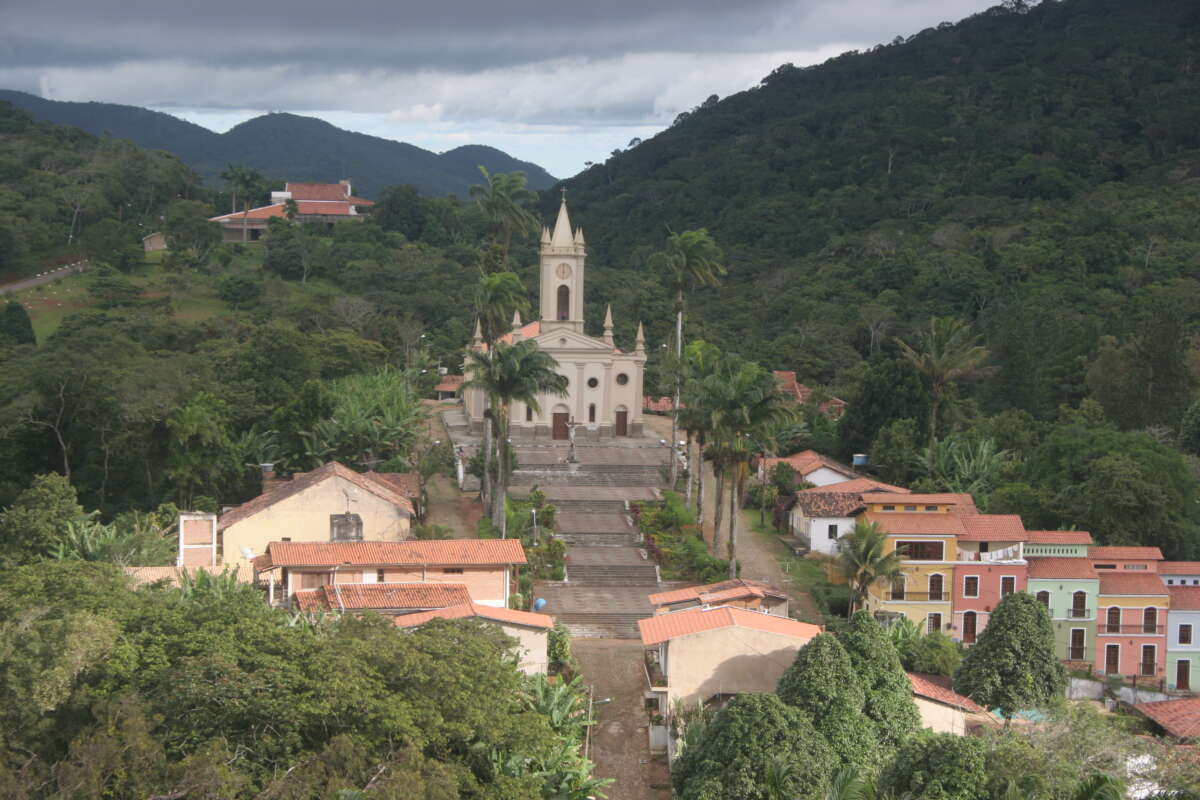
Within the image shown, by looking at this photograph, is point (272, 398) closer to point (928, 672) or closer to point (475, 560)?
point (475, 560)

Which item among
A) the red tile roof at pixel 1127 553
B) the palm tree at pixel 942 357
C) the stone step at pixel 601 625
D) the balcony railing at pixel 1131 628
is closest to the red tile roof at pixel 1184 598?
the balcony railing at pixel 1131 628

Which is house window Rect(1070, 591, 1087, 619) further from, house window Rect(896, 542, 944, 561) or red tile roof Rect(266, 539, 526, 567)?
red tile roof Rect(266, 539, 526, 567)

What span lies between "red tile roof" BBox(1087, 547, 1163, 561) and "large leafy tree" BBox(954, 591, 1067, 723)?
24.2 ft

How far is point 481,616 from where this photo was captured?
29312 mm

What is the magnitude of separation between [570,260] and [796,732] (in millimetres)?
32341

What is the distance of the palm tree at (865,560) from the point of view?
3391 cm

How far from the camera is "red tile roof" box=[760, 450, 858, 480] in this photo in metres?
47.0

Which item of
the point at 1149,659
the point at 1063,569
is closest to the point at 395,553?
the point at 1063,569

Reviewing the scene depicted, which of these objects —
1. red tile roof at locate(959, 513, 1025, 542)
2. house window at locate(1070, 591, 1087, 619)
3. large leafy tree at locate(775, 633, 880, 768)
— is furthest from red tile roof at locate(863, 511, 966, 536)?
large leafy tree at locate(775, 633, 880, 768)

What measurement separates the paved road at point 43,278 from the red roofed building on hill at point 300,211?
17786 mm

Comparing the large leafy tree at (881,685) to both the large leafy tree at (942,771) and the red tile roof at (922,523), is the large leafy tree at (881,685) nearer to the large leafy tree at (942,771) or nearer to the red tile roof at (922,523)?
the large leafy tree at (942,771)

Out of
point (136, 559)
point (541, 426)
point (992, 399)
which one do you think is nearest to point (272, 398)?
point (541, 426)

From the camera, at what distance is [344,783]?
20750 millimetres

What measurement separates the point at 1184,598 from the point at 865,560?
999cm
